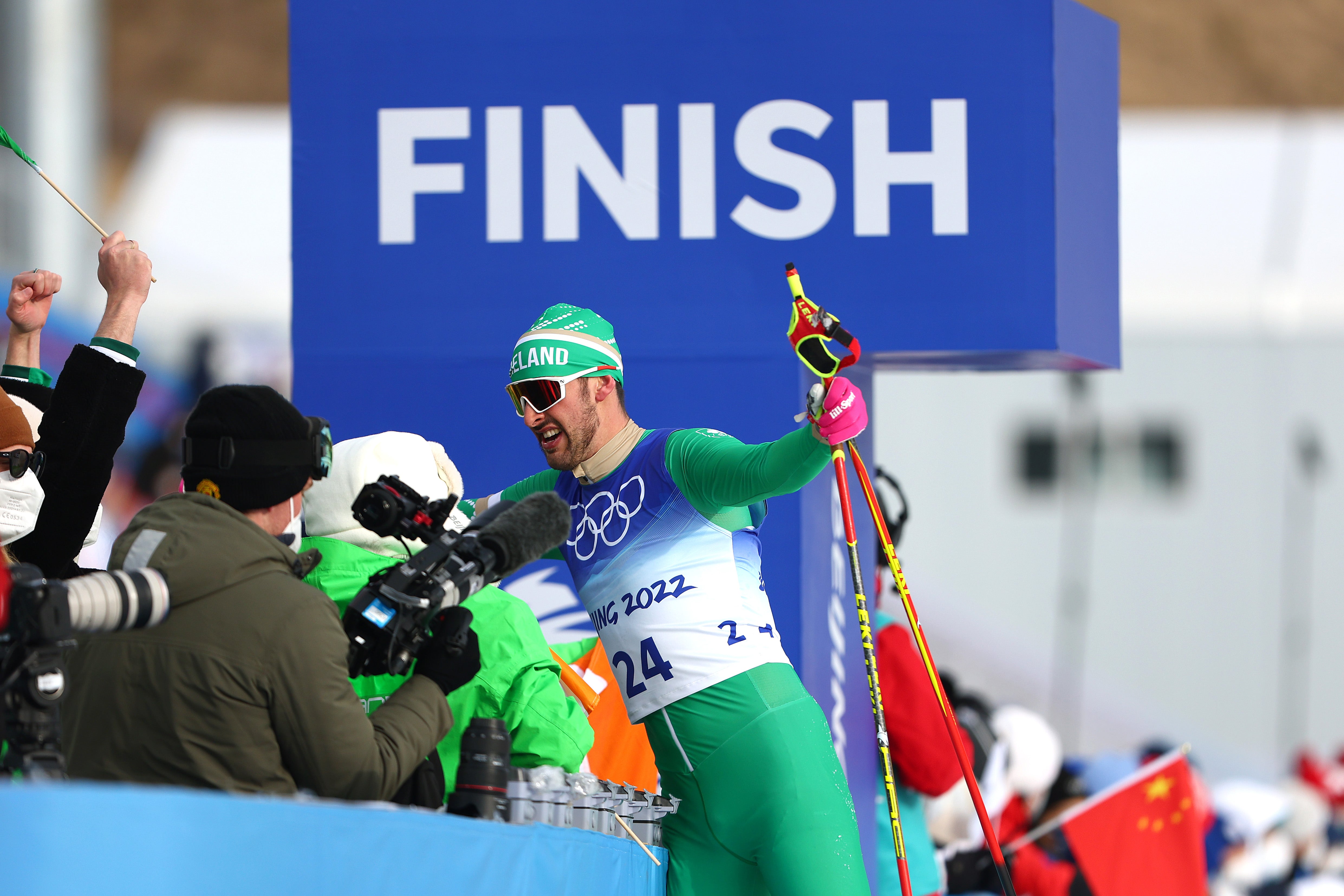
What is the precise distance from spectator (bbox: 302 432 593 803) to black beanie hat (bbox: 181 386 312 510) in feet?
1.83

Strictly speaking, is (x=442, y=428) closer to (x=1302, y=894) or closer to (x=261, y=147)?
(x=1302, y=894)

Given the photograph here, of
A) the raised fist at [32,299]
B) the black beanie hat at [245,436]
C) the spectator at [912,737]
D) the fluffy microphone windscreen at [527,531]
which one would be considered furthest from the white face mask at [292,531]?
the spectator at [912,737]

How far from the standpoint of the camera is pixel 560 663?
3811 mm

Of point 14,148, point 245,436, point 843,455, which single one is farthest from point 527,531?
point 14,148

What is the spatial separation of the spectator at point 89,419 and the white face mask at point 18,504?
0.06 feet

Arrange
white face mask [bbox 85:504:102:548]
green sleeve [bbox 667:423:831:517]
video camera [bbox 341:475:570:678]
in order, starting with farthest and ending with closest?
white face mask [bbox 85:504:102:548] → green sleeve [bbox 667:423:831:517] → video camera [bbox 341:475:570:678]

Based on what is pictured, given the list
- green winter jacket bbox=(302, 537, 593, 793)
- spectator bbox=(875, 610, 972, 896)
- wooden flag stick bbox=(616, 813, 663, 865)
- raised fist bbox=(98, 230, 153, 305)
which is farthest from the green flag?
spectator bbox=(875, 610, 972, 896)

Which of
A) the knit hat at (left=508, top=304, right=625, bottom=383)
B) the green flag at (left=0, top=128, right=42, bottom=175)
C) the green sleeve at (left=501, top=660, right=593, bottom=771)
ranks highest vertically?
the green flag at (left=0, top=128, right=42, bottom=175)

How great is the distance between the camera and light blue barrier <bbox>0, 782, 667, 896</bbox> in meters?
1.86

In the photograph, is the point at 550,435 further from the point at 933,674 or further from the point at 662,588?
the point at 933,674

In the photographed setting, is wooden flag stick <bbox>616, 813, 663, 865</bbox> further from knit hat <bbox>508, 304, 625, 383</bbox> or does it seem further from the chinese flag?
the chinese flag

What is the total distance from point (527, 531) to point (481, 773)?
43 centimetres

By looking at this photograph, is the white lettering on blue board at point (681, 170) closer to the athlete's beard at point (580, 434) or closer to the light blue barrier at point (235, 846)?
the athlete's beard at point (580, 434)

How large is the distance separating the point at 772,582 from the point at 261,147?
13387 mm
